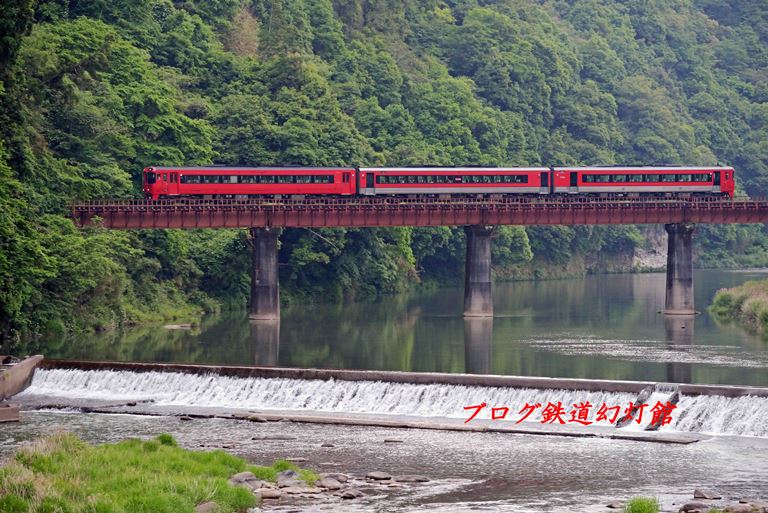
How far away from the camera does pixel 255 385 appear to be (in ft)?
249

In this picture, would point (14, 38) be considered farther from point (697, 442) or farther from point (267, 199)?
point (697, 442)

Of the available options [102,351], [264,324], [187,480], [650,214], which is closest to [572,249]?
[650,214]

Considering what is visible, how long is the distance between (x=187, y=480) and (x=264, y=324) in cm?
6053

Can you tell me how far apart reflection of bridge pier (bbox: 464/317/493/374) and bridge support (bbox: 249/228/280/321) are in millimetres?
14784

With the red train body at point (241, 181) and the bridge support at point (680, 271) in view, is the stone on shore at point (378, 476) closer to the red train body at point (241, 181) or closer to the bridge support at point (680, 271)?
the red train body at point (241, 181)

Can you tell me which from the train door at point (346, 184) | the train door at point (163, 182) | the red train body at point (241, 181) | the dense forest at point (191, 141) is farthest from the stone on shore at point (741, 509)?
the train door at point (346, 184)

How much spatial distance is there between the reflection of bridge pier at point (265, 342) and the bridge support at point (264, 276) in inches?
52.0

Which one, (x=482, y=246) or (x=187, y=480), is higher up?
(x=482, y=246)

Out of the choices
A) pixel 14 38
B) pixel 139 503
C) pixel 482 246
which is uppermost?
pixel 14 38

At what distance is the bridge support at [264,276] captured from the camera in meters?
115

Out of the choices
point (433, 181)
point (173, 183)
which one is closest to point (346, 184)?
point (433, 181)

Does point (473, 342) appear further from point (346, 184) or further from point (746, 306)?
point (346, 184)

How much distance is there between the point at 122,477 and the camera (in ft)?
166

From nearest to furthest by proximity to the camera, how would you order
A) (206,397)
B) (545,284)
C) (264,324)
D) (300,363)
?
(206,397)
(300,363)
(264,324)
(545,284)
